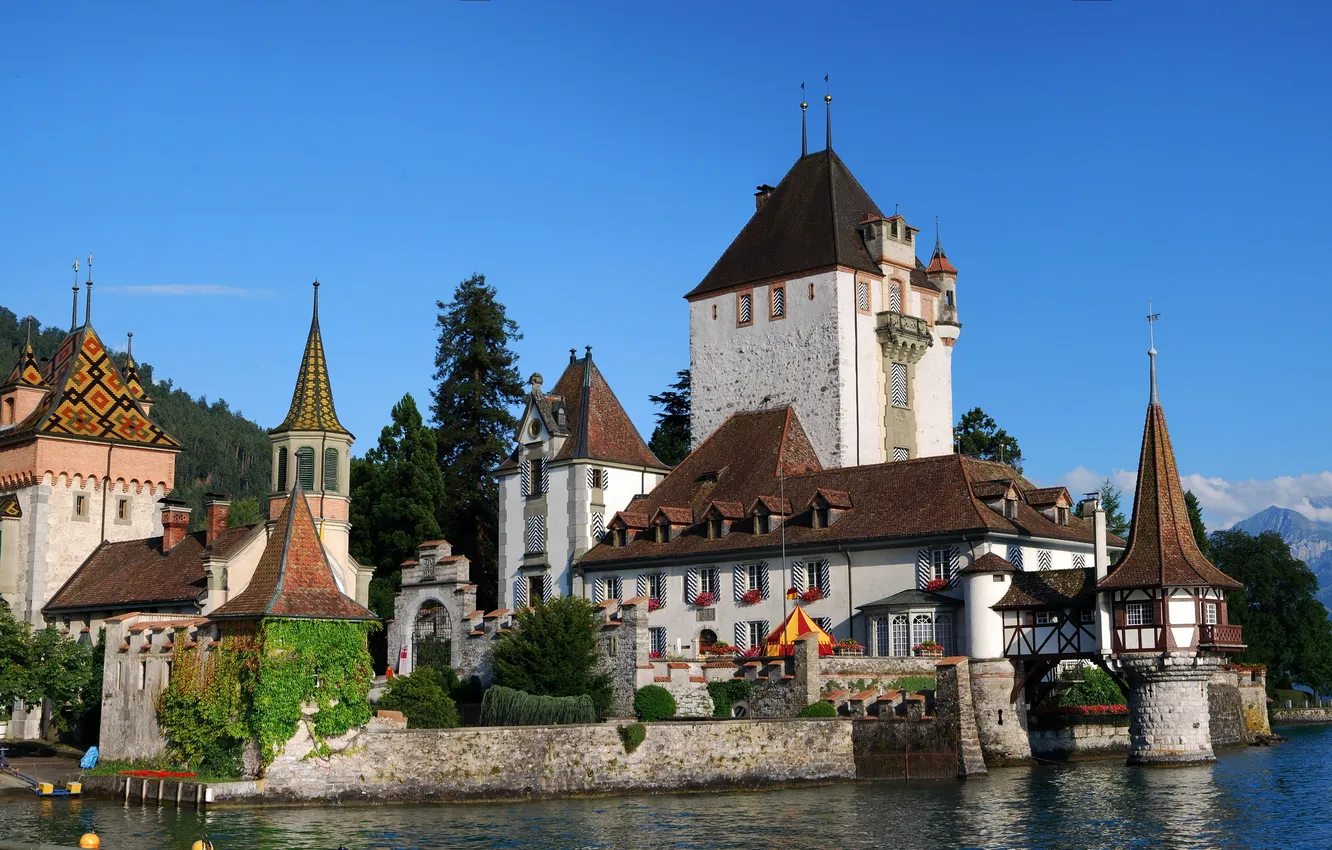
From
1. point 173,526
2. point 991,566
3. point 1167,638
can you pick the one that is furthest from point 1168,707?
point 173,526

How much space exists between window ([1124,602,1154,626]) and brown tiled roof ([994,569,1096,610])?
1115 mm

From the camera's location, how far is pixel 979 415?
85.7 m

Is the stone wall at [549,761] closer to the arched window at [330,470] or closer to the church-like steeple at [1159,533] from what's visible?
the church-like steeple at [1159,533]

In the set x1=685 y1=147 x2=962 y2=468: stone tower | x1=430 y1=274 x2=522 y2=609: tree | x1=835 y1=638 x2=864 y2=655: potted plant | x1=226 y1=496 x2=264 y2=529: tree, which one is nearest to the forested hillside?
x1=226 y1=496 x2=264 y2=529: tree

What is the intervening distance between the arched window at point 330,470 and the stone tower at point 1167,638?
2499 centimetres

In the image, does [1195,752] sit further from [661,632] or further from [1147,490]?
[661,632]

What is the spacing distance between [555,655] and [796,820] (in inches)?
607

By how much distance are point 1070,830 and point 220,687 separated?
20.1 m

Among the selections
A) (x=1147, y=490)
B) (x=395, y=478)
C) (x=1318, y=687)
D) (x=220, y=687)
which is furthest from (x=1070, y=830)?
(x=1318, y=687)

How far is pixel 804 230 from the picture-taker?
69.9m

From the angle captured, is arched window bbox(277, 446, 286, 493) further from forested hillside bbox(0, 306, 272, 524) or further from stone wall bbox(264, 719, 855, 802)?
forested hillside bbox(0, 306, 272, 524)

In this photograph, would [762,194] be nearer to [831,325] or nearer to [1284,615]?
[831,325]

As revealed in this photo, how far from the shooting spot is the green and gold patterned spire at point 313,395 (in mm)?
56062

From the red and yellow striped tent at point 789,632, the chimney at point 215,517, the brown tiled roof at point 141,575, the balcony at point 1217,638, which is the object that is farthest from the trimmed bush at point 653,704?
the chimney at point 215,517
